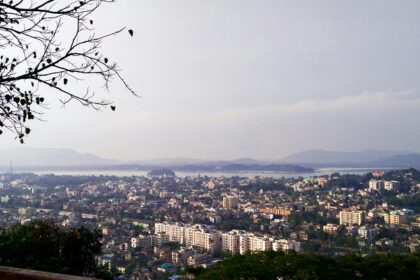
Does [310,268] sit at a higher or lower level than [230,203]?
higher

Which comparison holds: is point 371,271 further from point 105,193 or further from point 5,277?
point 105,193

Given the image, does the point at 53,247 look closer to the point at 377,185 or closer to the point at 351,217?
the point at 351,217

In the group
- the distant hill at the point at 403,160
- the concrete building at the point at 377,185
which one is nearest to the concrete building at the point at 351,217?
the concrete building at the point at 377,185

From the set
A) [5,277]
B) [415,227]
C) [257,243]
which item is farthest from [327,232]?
[5,277]

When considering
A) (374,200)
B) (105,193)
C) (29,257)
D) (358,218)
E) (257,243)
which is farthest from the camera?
(105,193)

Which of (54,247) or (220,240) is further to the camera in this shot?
(220,240)

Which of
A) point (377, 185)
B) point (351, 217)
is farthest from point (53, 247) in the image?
point (377, 185)

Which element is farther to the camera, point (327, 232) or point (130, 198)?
point (130, 198)

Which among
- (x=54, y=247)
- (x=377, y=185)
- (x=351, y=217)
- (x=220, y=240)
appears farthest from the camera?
(x=377, y=185)

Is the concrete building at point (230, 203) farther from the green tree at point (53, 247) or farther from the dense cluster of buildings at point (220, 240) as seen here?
the green tree at point (53, 247)
